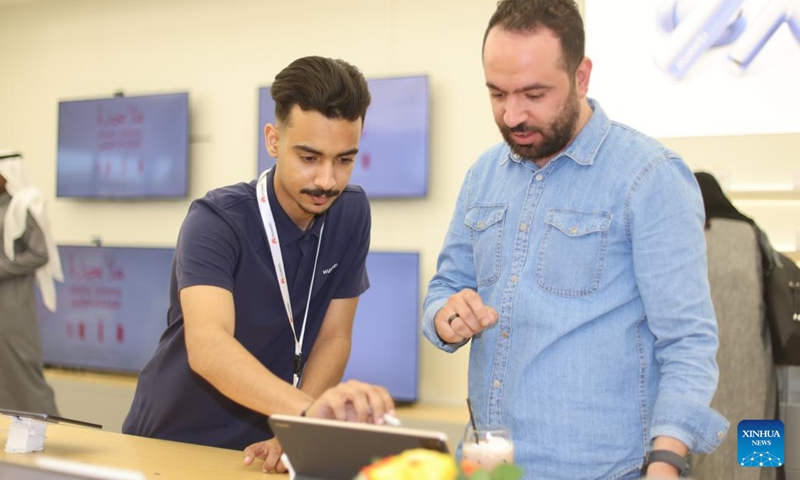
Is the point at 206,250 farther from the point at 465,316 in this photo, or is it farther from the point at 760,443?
the point at 760,443

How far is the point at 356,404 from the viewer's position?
1.35 meters

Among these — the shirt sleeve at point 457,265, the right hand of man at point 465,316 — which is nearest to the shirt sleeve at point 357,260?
the shirt sleeve at point 457,265

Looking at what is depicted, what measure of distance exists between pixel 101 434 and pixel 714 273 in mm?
2021

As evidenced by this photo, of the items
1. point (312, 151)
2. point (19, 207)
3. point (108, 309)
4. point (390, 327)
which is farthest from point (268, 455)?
point (108, 309)

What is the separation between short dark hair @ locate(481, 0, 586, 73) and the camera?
1.55 metres

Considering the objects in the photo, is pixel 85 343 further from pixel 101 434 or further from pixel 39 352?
pixel 101 434

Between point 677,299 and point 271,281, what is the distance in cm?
93

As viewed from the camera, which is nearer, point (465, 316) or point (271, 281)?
point (465, 316)

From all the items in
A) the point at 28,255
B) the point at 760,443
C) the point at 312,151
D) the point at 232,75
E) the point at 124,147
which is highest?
the point at 232,75

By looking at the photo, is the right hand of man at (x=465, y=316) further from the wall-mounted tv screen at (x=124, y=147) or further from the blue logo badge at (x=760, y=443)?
A: the wall-mounted tv screen at (x=124, y=147)

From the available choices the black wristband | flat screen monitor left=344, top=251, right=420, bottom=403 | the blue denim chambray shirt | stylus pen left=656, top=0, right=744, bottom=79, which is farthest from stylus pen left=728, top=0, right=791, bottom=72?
the black wristband

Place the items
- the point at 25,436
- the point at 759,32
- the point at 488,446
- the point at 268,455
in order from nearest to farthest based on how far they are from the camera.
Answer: the point at 488,446, the point at 268,455, the point at 25,436, the point at 759,32

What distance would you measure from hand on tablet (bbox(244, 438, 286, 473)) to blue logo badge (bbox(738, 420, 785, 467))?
190cm

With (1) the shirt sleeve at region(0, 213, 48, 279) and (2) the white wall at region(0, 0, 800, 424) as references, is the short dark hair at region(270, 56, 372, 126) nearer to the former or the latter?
(2) the white wall at region(0, 0, 800, 424)
